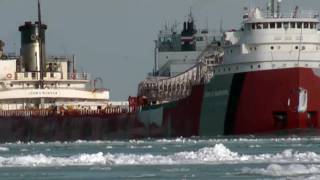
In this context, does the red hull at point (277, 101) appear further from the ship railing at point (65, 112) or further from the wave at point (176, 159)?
the wave at point (176, 159)

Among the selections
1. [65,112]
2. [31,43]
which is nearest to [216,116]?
[65,112]

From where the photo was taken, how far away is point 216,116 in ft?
190

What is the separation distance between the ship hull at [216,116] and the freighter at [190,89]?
5cm

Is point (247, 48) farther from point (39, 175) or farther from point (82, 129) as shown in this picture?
point (39, 175)

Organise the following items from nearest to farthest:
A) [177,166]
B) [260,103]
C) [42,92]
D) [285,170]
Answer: [285,170] → [177,166] → [260,103] → [42,92]

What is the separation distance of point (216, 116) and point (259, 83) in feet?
10.6

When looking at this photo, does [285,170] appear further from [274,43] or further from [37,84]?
[37,84]

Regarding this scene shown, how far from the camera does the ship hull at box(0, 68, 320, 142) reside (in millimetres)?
55438

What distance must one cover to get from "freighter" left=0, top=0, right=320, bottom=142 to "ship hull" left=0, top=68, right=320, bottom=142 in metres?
0.05

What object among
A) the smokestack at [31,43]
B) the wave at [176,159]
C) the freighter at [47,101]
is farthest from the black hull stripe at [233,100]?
the wave at [176,159]

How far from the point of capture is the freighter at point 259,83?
182 feet

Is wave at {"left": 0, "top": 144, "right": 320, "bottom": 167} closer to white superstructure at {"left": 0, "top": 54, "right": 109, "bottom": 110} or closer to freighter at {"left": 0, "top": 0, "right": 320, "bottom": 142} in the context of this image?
freighter at {"left": 0, "top": 0, "right": 320, "bottom": 142}

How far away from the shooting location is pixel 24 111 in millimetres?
63750

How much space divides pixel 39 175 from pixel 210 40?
126 feet
